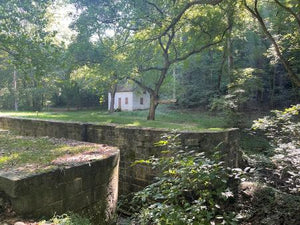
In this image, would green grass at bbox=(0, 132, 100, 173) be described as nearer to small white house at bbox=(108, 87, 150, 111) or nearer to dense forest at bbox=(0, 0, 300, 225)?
dense forest at bbox=(0, 0, 300, 225)

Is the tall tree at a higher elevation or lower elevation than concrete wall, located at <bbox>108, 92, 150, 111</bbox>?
higher

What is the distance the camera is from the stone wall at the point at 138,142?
5.38m

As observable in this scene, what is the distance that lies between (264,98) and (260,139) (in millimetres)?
8527

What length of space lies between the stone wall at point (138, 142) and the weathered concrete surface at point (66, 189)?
177 cm

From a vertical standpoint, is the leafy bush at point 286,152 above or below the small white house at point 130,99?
below

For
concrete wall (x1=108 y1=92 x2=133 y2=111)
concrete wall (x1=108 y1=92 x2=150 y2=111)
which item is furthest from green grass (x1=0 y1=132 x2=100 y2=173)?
concrete wall (x1=108 y1=92 x2=133 y2=111)

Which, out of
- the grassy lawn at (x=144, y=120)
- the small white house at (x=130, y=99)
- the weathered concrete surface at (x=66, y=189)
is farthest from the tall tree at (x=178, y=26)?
the small white house at (x=130, y=99)

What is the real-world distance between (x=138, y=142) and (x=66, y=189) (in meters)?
3.26

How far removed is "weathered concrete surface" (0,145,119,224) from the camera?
93.7 inches

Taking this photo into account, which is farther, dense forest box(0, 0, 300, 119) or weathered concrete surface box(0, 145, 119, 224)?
dense forest box(0, 0, 300, 119)

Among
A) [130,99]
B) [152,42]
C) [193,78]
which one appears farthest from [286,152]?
[130,99]

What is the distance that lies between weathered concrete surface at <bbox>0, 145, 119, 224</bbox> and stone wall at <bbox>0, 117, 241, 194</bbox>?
1.77 metres

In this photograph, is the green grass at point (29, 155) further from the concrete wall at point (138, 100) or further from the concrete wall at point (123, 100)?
the concrete wall at point (123, 100)

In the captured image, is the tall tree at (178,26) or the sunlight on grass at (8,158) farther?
the tall tree at (178,26)
